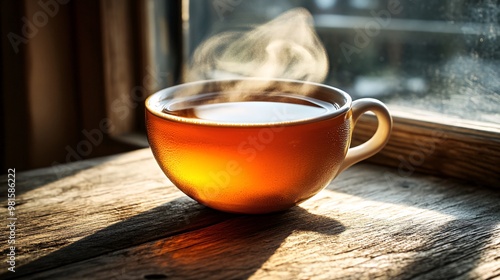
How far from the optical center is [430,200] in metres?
0.71

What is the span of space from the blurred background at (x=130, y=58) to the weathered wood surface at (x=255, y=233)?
8.2 inches

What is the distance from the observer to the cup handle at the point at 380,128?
2.10 feet

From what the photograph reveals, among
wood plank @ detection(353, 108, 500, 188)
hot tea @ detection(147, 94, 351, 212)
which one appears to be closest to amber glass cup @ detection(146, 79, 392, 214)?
hot tea @ detection(147, 94, 351, 212)

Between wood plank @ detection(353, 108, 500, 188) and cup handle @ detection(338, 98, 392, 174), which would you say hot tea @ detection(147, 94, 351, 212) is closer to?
cup handle @ detection(338, 98, 392, 174)

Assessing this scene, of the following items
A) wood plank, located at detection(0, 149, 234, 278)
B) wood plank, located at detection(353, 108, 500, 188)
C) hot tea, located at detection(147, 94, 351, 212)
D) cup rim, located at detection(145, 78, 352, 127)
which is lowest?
wood plank, located at detection(0, 149, 234, 278)

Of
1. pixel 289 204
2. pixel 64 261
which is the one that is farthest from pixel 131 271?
pixel 289 204

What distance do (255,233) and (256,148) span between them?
3.9 inches

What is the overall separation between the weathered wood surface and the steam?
231 millimetres

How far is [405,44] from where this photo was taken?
2.93ft

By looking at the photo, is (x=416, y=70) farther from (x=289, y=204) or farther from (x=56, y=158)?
(x=56, y=158)

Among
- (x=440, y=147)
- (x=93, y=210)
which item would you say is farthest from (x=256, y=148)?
(x=440, y=147)

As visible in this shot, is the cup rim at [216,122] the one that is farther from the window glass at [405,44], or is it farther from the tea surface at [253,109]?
the window glass at [405,44]

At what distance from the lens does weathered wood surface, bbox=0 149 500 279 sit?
20.8 inches

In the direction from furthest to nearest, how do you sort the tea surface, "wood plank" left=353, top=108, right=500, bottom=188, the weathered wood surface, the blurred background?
1. the blurred background
2. "wood plank" left=353, top=108, right=500, bottom=188
3. the tea surface
4. the weathered wood surface
